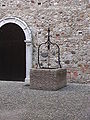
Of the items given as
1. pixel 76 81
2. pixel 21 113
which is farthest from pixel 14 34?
pixel 21 113

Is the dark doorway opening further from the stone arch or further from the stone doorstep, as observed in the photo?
the stone doorstep

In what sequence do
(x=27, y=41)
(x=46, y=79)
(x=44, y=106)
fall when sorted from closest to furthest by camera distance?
(x=44, y=106)
(x=46, y=79)
(x=27, y=41)

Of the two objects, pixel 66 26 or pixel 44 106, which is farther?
pixel 66 26

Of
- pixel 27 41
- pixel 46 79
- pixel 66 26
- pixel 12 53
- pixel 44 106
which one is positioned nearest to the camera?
pixel 44 106

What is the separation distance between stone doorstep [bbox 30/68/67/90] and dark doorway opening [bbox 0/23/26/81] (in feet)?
6.05

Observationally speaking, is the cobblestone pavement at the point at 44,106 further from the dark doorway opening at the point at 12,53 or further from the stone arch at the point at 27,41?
the dark doorway opening at the point at 12,53

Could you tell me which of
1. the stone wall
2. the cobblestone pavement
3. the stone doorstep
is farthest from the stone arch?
the cobblestone pavement

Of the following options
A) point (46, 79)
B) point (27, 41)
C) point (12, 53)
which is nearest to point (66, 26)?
point (27, 41)

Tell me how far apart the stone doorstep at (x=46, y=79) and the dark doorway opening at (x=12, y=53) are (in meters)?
1.84

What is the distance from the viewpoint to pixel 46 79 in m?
6.57

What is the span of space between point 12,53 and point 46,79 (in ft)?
8.15

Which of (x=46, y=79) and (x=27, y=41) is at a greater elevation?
(x=27, y=41)

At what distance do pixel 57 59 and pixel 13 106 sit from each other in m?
3.82

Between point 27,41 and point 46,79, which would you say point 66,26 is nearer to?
point 27,41
